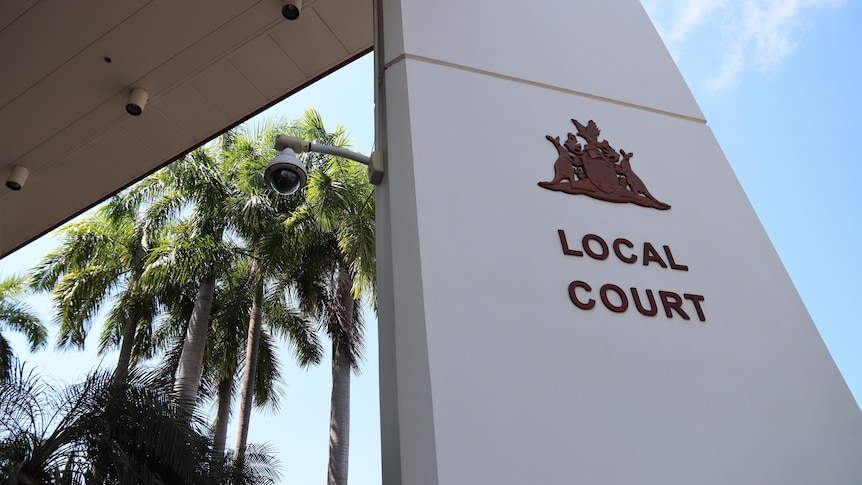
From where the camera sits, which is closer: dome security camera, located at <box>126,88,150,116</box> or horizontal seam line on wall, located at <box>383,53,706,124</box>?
horizontal seam line on wall, located at <box>383,53,706,124</box>

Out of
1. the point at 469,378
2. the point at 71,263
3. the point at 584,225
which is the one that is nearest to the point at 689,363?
the point at 584,225

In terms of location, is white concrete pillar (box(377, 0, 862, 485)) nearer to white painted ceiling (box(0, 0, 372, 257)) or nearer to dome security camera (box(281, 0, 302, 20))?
dome security camera (box(281, 0, 302, 20))

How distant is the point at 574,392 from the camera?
3.17 metres

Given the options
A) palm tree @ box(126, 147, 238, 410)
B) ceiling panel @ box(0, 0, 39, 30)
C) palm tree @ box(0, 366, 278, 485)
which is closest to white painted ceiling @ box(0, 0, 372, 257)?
ceiling panel @ box(0, 0, 39, 30)

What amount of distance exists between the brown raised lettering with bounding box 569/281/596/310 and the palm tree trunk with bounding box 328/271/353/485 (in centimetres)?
1054

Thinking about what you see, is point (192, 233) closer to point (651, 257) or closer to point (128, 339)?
point (128, 339)

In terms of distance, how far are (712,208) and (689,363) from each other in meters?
1.37

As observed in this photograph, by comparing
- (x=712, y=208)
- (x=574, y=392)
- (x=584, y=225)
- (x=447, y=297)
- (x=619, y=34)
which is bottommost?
(x=574, y=392)

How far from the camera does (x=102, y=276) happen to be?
599 inches

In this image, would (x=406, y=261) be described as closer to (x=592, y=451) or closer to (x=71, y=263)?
(x=592, y=451)

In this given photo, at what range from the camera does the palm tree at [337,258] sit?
41.4 ft

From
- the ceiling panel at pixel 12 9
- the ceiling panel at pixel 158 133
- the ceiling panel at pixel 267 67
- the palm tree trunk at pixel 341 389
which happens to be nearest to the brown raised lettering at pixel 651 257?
the ceiling panel at pixel 267 67

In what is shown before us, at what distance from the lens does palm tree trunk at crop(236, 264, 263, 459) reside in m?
13.8

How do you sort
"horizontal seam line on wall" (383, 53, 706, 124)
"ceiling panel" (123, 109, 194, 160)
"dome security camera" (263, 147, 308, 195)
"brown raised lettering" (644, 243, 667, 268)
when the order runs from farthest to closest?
"ceiling panel" (123, 109, 194, 160), "dome security camera" (263, 147, 308, 195), "horizontal seam line on wall" (383, 53, 706, 124), "brown raised lettering" (644, 243, 667, 268)
